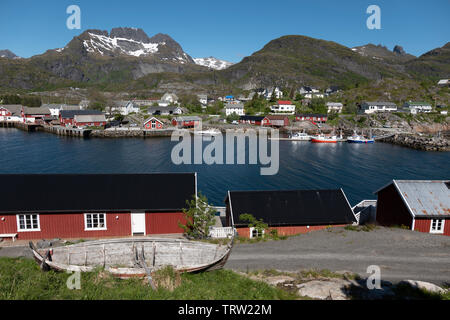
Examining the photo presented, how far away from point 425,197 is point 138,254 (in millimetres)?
16919

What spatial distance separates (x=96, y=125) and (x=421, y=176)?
73.2 meters

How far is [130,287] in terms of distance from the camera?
892 cm

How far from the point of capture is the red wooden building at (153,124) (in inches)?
3162

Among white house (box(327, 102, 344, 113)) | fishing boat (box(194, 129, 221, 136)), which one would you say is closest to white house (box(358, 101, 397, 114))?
white house (box(327, 102, 344, 113))

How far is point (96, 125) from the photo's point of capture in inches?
3167

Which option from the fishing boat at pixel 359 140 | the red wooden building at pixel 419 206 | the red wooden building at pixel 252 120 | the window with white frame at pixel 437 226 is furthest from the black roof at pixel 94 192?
the red wooden building at pixel 252 120

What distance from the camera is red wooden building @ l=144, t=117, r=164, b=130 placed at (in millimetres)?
80312

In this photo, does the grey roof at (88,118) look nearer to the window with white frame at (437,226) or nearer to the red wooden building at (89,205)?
the red wooden building at (89,205)

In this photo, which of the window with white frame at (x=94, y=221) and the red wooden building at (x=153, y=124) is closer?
the window with white frame at (x=94, y=221)

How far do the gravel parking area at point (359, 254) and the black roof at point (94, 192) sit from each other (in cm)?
585

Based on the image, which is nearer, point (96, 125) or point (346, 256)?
point (346, 256)

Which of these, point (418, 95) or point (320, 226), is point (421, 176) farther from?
point (418, 95)
